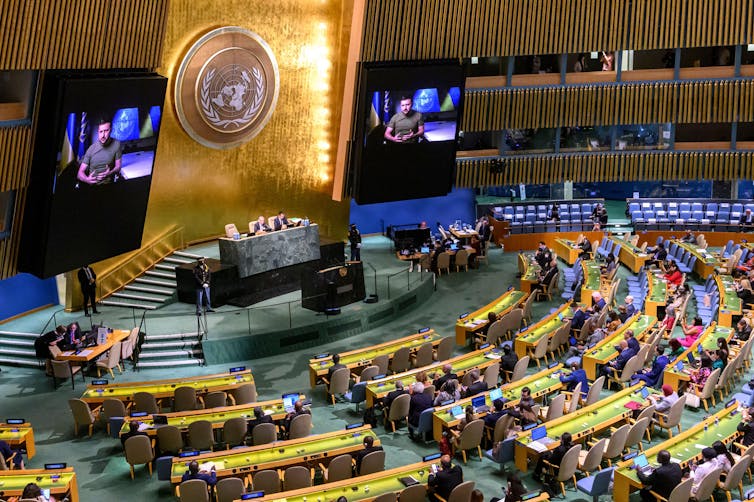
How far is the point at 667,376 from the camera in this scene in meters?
16.8

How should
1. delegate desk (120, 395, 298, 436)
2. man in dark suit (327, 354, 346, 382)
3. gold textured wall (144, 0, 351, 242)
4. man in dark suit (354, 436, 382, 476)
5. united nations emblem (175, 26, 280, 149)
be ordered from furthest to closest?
1. gold textured wall (144, 0, 351, 242)
2. united nations emblem (175, 26, 280, 149)
3. man in dark suit (327, 354, 346, 382)
4. delegate desk (120, 395, 298, 436)
5. man in dark suit (354, 436, 382, 476)

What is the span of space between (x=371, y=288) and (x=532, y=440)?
35.0 ft

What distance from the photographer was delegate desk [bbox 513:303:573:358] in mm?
19016

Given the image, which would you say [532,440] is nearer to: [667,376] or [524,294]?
[667,376]

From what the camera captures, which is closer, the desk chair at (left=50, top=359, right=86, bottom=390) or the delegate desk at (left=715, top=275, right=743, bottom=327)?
the desk chair at (left=50, top=359, right=86, bottom=390)

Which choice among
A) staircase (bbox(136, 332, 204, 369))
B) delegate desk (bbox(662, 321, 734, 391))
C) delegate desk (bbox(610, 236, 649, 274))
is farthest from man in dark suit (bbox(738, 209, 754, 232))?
staircase (bbox(136, 332, 204, 369))

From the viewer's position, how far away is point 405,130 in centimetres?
2286

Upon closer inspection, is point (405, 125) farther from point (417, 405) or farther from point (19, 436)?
point (19, 436)

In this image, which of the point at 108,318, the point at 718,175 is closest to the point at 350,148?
the point at 108,318

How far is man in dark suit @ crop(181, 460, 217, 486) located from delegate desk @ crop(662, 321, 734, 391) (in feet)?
28.9

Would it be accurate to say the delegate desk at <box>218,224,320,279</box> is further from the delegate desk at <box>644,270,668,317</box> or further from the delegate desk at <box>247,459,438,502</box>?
the delegate desk at <box>247,459,438,502</box>

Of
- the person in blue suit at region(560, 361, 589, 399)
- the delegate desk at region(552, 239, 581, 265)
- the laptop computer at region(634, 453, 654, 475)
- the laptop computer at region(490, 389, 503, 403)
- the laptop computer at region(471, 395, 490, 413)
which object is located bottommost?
the laptop computer at region(634, 453, 654, 475)

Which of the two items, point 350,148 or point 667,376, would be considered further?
point 350,148

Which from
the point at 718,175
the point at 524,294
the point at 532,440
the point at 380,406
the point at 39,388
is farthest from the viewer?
the point at 718,175
